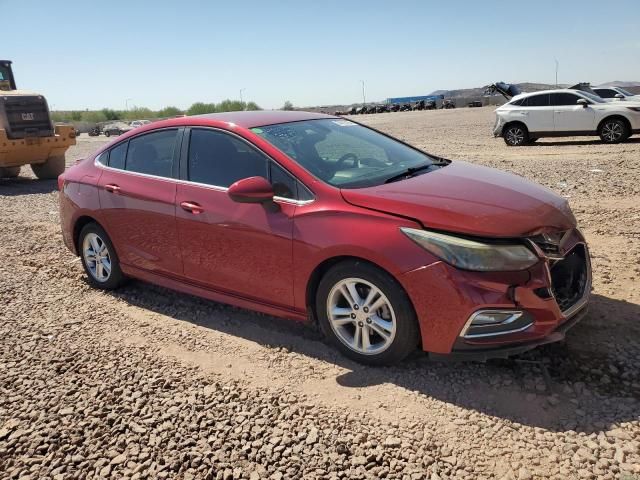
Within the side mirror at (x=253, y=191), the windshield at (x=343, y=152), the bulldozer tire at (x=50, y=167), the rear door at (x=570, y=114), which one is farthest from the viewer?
the rear door at (x=570, y=114)

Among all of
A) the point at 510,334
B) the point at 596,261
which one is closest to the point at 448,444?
the point at 510,334

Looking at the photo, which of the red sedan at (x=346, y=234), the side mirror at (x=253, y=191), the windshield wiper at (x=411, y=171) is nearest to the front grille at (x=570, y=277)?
the red sedan at (x=346, y=234)

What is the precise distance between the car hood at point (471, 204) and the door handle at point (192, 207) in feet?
3.93

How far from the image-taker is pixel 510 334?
308 cm

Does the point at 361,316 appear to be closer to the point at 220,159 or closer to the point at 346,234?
the point at 346,234

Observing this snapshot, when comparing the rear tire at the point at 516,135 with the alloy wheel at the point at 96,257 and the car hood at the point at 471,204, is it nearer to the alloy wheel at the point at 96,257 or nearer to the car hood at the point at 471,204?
the car hood at the point at 471,204

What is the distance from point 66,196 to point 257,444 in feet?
12.0

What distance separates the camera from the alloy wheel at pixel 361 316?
11.0ft

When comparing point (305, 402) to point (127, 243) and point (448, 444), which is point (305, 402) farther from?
point (127, 243)

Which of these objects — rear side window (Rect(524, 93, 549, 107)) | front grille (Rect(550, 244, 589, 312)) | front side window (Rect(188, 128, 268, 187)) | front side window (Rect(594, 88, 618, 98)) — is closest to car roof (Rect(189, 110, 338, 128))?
front side window (Rect(188, 128, 268, 187))

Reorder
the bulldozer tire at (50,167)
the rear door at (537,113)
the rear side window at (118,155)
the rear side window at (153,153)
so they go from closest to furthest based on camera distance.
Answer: the rear side window at (153,153) < the rear side window at (118,155) < the bulldozer tire at (50,167) < the rear door at (537,113)

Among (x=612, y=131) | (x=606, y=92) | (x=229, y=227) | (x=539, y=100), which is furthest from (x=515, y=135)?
(x=229, y=227)

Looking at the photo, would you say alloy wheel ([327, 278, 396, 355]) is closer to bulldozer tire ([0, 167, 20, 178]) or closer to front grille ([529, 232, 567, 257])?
front grille ([529, 232, 567, 257])

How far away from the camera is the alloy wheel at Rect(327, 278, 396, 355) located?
3.34 m
